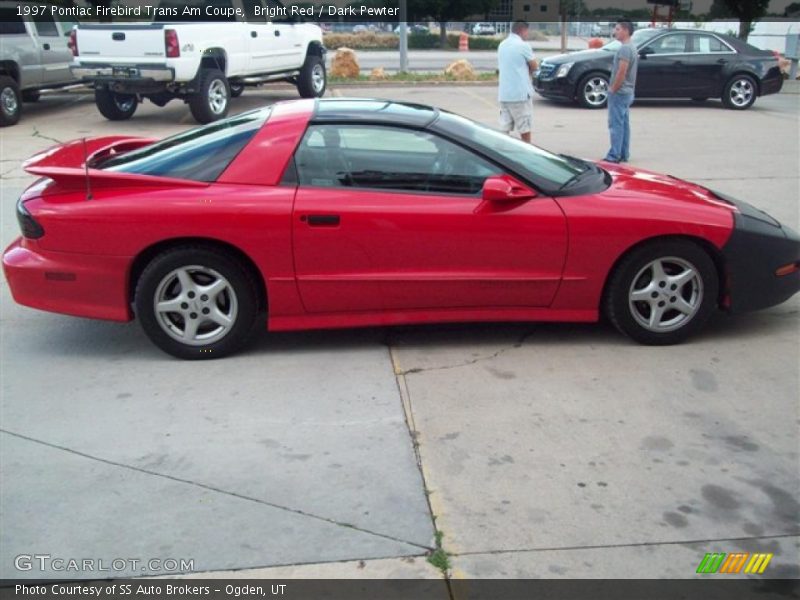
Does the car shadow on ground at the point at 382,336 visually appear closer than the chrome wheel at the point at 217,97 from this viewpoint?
Yes

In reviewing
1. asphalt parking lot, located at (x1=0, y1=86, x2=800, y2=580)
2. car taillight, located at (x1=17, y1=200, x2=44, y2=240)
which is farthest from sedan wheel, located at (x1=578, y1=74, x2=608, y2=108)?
car taillight, located at (x1=17, y1=200, x2=44, y2=240)

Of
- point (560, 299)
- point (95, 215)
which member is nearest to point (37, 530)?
point (95, 215)

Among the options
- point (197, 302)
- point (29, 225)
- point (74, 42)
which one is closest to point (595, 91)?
point (74, 42)

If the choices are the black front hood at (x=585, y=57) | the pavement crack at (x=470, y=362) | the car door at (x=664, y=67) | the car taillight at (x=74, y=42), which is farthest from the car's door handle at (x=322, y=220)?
the car door at (x=664, y=67)

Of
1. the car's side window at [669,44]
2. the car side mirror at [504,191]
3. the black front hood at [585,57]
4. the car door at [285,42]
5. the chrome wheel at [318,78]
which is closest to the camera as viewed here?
the car side mirror at [504,191]

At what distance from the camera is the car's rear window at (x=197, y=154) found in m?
5.09

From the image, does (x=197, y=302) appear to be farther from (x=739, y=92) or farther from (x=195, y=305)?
(x=739, y=92)

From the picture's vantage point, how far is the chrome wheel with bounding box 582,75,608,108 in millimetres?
15859

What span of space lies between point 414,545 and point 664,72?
569 inches

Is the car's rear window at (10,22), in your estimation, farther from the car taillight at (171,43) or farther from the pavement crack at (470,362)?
the pavement crack at (470,362)

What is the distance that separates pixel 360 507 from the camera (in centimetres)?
358

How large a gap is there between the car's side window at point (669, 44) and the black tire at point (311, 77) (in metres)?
6.26

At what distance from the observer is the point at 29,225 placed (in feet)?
16.6

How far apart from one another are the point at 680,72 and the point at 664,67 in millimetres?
312
